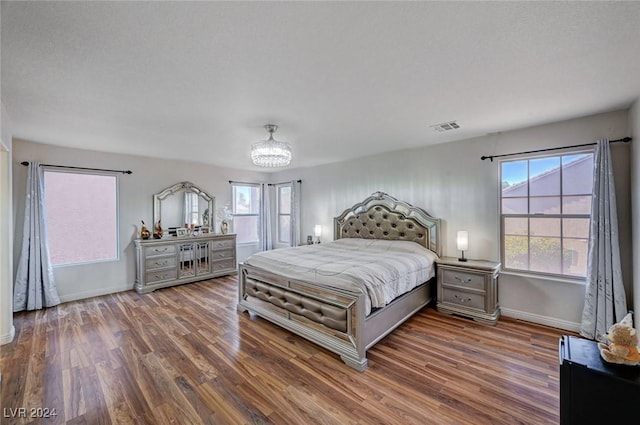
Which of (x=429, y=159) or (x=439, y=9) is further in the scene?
(x=429, y=159)

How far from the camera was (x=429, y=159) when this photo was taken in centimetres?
414

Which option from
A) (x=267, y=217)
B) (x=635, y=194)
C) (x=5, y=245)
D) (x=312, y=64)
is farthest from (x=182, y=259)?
(x=635, y=194)

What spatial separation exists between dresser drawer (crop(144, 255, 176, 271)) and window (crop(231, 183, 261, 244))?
5.41 ft

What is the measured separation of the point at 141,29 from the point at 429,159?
3.85 metres

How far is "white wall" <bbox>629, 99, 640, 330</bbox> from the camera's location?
7.88ft

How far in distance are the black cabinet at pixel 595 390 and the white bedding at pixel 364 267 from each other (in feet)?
4.58

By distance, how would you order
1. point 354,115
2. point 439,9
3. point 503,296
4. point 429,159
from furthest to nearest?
point 429,159 < point 503,296 < point 354,115 < point 439,9

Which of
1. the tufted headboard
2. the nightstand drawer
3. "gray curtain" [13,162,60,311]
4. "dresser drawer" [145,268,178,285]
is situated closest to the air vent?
the tufted headboard

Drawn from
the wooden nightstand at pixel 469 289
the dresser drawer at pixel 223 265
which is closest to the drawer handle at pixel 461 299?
the wooden nightstand at pixel 469 289

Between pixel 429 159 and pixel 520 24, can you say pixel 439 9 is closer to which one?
pixel 520 24

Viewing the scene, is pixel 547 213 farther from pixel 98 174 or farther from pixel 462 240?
pixel 98 174

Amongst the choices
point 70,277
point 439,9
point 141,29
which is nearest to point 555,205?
point 439,9

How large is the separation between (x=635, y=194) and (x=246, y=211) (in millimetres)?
6367

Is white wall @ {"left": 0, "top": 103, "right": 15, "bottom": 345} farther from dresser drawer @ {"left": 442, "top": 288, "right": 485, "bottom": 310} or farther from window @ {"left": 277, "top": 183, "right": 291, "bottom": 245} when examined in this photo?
dresser drawer @ {"left": 442, "top": 288, "right": 485, "bottom": 310}
